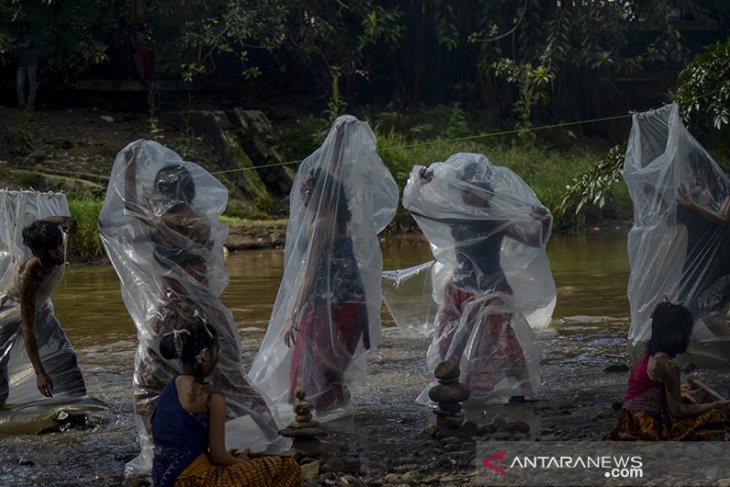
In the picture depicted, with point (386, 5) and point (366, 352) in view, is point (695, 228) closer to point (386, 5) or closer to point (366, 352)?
point (366, 352)

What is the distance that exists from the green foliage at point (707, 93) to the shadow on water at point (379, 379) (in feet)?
5.61

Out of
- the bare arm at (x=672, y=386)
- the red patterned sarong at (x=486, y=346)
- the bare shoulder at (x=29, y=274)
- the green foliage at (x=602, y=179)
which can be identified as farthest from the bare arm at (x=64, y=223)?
the green foliage at (x=602, y=179)

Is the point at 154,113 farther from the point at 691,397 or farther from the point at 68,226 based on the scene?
the point at 691,397

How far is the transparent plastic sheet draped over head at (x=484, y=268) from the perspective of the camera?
6684 millimetres

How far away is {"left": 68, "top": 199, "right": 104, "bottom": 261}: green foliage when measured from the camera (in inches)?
584

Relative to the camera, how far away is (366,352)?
643cm

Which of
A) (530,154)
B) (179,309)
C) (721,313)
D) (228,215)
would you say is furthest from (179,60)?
(179,309)

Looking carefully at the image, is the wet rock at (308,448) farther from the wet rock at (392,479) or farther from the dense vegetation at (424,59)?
the dense vegetation at (424,59)

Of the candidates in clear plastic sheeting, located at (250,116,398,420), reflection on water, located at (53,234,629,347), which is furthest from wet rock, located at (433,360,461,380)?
reflection on water, located at (53,234,629,347)

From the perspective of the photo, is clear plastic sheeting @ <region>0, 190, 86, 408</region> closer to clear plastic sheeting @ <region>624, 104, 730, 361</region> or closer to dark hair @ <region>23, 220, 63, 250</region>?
dark hair @ <region>23, 220, 63, 250</region>

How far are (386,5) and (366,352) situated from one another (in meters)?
15.6

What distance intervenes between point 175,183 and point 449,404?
1.74 meters

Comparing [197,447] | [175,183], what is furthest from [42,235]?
[197,447]

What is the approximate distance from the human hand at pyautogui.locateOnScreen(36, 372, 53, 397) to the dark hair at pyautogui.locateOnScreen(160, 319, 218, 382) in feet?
6.50
